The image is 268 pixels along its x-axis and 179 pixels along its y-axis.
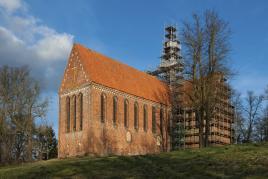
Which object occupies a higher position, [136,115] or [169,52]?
[169,52]

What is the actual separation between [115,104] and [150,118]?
7.40 metres

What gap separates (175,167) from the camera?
2186 cm

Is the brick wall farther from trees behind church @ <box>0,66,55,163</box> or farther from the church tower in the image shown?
the church tower

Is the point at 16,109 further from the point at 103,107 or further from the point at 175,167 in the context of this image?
the point at 175,167

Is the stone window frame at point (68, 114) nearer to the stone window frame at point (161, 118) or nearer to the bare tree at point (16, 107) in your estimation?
the bare tree at point (16, 107)

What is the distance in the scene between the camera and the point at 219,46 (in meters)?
39.5

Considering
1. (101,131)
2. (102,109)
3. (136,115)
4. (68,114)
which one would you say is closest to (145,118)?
(136,115)

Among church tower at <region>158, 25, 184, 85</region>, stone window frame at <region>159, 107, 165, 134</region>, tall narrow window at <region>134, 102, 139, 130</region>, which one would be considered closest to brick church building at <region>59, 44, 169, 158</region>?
tall narrow window at <region>134, 102, 139, 130</region>

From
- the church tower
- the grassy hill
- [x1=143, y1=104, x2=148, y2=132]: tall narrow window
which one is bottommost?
the grassy hill

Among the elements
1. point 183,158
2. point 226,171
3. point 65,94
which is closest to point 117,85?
point 65,94

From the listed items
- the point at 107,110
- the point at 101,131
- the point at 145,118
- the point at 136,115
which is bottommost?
the point at 101,131

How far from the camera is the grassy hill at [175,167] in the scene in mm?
19344

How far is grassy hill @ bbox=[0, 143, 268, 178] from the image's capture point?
19344 mm

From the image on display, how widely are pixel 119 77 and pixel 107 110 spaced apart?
5.80m
